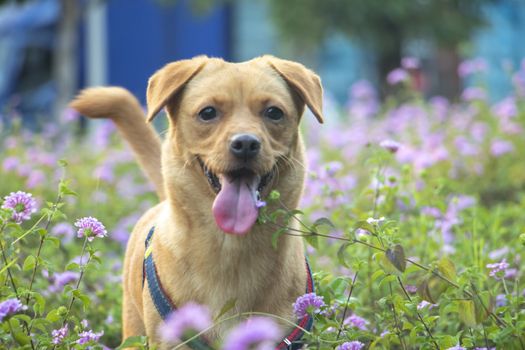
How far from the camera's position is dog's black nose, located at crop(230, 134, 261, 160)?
2.93 metres

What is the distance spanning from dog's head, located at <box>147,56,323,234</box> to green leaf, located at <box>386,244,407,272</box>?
519 mm

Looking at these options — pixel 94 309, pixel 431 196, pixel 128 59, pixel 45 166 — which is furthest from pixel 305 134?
pixel 128 59

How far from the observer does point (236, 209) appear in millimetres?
2955

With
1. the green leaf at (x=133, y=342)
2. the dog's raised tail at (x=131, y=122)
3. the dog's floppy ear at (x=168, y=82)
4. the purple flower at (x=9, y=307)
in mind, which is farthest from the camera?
the dog's raised tail at (x=131, y=122)

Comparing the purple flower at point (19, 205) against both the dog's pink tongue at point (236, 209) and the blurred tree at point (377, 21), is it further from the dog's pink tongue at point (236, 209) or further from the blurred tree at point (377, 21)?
the blurred tree at point (377, 21)

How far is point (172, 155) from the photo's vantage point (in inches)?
129

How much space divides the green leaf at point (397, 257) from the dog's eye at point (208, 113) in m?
0.91

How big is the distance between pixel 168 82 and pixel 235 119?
33 cm

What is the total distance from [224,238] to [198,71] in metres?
0.68

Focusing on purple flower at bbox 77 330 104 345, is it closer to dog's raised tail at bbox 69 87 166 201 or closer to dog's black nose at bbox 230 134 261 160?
dog's black nose at bbox 230 134 261 160

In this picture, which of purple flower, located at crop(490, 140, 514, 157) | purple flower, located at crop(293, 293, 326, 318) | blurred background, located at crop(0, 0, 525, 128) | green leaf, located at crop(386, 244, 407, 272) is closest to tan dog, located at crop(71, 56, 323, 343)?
purple flower, located at crop(293, 293, 326, 318)

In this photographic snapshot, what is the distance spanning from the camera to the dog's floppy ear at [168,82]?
3184 millimetres

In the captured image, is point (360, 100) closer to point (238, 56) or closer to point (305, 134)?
point (305, 134)

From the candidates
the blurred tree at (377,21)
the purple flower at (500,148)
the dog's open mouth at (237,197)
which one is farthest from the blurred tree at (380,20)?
the dog's open mouth at (237,197)
